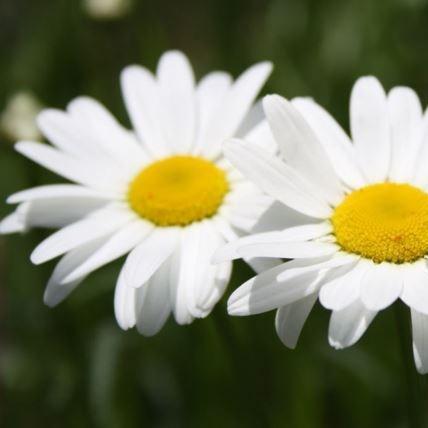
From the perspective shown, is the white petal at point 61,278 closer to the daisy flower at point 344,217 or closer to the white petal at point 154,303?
the white petal at point 154,303

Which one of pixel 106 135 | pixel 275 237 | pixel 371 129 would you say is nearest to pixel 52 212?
pixel 106 135

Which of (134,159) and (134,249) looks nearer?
(134,249)

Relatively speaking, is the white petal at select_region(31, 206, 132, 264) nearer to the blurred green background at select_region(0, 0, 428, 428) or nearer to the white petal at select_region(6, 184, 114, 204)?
the white petal at select_region(6, 184, 114, 204)

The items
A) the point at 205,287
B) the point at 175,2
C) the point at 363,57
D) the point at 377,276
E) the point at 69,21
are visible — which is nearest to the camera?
the point at 377,276

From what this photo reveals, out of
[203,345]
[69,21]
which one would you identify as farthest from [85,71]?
[203,345]

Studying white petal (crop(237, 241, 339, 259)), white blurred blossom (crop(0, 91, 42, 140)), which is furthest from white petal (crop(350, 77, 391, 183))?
white blurred blossom (crop(0, 91, 42, 140))

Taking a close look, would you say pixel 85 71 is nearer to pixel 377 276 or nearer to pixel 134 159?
pixel 134 159
